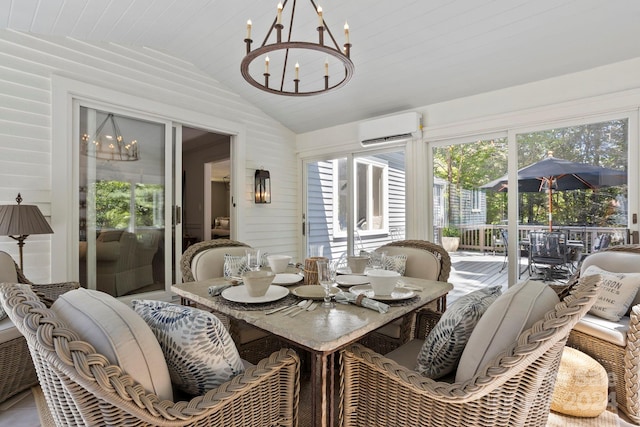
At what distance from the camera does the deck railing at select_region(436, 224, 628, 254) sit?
2.79 m

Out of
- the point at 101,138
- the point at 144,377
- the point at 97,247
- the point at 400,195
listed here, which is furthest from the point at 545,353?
the point at 101,138

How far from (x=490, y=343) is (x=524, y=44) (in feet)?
8.78

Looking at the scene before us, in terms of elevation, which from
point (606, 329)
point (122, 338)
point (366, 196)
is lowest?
point (606, 329)

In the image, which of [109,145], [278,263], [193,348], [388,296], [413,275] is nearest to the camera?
[193,348]

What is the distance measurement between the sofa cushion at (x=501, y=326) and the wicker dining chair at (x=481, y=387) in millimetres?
35

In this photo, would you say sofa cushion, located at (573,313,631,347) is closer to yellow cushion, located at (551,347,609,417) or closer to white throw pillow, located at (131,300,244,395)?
yellow cushion, located at (551,347,609,417)

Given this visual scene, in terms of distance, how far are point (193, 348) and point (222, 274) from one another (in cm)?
162

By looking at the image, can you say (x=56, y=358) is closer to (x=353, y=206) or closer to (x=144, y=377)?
(x=144, y=377)

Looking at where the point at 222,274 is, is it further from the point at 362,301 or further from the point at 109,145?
the point at 109,145

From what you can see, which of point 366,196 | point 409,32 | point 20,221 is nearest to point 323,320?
point 20,221

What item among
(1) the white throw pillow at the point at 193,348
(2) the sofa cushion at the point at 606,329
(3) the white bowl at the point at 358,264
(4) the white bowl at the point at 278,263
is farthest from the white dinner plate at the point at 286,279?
(2) the sofa cushion at the point at 606,329

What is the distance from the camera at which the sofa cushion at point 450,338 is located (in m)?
1.11

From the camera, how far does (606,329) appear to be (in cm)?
198

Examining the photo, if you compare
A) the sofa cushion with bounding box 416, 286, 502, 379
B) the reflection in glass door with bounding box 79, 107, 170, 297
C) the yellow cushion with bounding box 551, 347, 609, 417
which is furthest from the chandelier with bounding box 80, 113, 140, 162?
the yellow cushion with bounding box 551, 347, 609, 417
